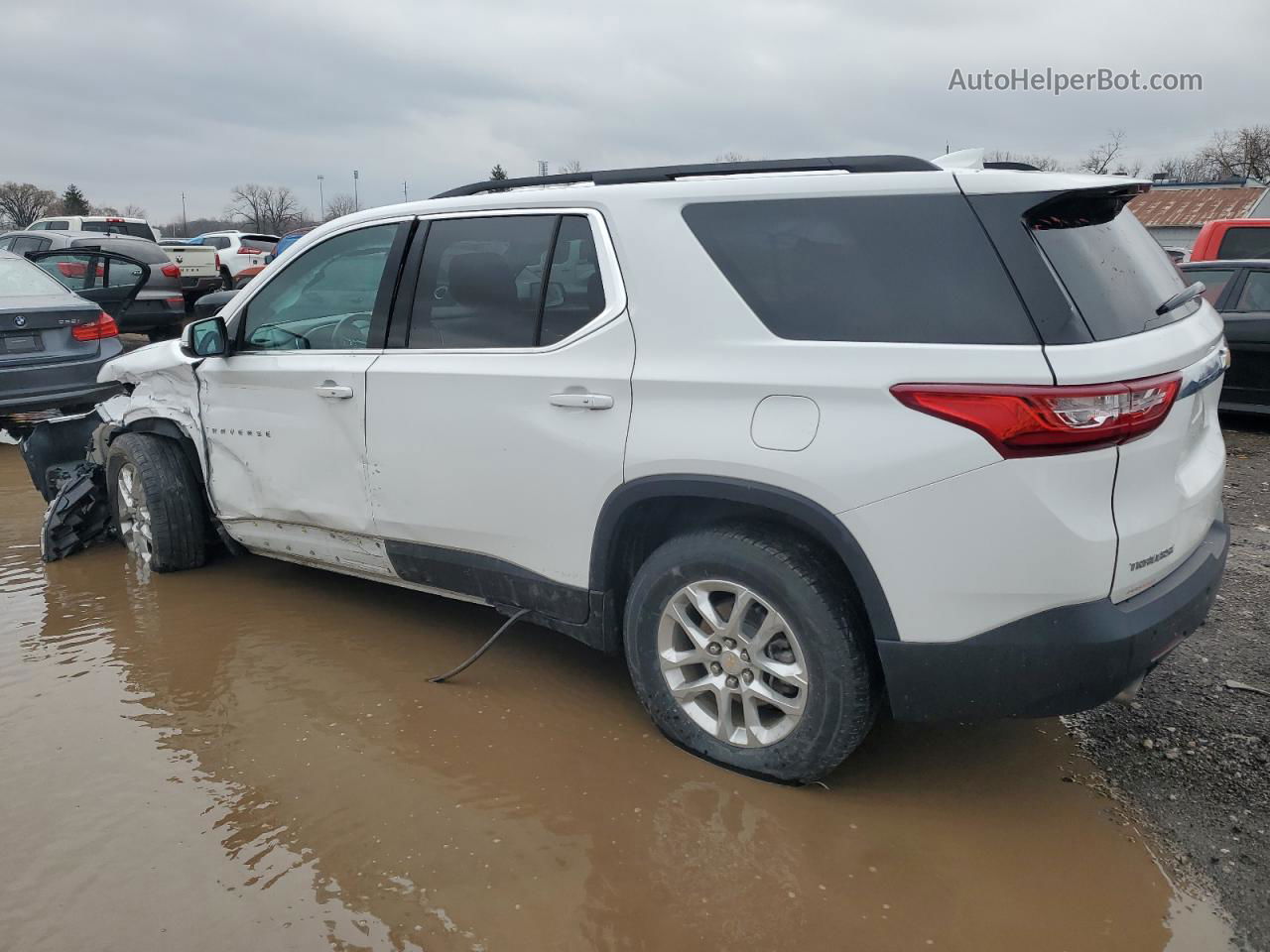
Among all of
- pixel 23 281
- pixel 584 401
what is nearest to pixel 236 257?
pixel 23 281

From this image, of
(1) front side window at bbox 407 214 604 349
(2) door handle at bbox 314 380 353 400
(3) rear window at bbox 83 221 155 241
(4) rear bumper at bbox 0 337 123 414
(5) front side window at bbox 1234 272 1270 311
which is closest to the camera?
(1) front side window at bbox 407 214 604 349

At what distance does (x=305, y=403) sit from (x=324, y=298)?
48 cm

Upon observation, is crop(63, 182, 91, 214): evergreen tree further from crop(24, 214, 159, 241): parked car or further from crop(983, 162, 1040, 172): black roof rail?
crop(983, 162, 1040, 172): black roof rail

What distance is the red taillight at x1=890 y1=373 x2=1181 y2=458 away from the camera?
2.39m

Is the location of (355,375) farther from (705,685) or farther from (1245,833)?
(1245,833)

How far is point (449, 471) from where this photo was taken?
3.54m

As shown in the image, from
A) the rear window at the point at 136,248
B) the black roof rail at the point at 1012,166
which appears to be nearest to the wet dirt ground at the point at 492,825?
the black roof rail at the point at 1012,166

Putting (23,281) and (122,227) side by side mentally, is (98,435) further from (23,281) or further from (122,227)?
(122,227)

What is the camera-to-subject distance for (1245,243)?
35.5ft

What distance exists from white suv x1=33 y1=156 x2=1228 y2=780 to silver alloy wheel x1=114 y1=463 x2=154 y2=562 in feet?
5.23

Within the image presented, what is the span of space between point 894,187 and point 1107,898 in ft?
6.31

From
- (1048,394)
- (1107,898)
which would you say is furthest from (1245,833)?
(1048,394)

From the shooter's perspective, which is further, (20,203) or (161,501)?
(20,203)

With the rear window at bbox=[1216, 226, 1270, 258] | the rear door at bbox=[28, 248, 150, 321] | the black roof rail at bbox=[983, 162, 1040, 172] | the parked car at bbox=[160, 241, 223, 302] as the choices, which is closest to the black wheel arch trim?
the black roof rail at bbox=[983, 162, 1040, 172]
